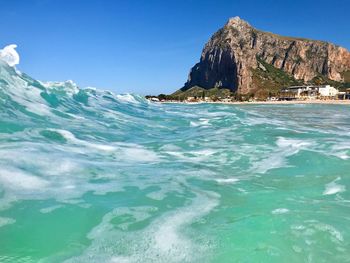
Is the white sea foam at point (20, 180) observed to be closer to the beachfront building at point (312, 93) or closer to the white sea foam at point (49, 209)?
the white sea foam at point (49, 209)

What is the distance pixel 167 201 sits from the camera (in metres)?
6.46

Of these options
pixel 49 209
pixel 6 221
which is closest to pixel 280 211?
pixel 49 209

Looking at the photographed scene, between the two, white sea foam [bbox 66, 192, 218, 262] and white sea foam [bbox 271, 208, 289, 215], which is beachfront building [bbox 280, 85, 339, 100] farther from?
white sea foam [bbox 66, 192, 218, 262]

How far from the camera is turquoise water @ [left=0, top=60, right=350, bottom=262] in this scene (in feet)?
15.0

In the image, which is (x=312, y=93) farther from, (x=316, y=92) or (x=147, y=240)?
(x=147, y=240)

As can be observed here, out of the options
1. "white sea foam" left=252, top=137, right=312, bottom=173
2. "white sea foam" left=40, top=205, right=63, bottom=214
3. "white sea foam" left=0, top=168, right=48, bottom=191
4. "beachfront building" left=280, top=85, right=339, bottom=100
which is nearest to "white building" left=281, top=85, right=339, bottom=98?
"beachfront building" left=280, top=85, right=339, bottom=100

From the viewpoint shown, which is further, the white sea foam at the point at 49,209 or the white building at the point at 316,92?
the white building at the point at 316,92

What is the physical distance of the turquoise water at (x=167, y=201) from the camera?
15.0 feet

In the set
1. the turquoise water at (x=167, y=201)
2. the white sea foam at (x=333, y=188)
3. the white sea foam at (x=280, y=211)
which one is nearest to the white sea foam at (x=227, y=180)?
the turquoise water at (x=167, y=201)

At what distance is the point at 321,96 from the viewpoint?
173 m

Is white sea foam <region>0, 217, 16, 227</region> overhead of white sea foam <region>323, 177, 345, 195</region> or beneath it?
overhead

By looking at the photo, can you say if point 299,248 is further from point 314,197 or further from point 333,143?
point 333,143

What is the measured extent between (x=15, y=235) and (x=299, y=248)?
3308 millimetres

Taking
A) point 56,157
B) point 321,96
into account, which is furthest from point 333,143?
point 321,96
